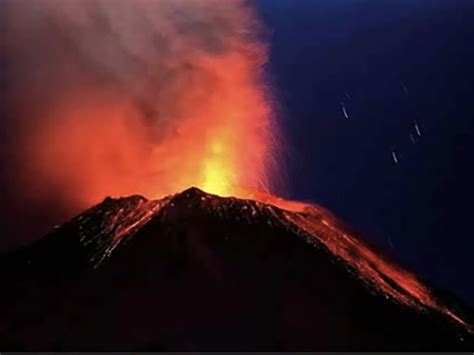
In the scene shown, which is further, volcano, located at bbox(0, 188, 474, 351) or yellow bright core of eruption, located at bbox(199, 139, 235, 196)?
yellow bright core of eruption, located at bbox(199, 139, 235, 196)

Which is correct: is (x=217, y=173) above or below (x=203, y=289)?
above

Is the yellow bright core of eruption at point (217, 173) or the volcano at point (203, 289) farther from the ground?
the yellow bright core of eruption at point (217, 173)

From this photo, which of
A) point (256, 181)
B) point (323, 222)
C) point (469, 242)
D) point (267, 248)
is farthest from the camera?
point (469, 242)

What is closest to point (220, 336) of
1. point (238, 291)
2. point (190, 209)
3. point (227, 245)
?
point (238, 291)

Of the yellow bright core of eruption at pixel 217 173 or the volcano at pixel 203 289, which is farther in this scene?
the yellow bright core of eruption at pixel 217 173

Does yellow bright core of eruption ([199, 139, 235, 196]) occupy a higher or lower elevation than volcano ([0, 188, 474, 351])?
higher

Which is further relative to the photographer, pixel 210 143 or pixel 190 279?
pixel 210 143

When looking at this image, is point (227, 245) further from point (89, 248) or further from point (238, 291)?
A: point (89, 248)

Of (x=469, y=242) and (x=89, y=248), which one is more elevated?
(x=469, y=242)
